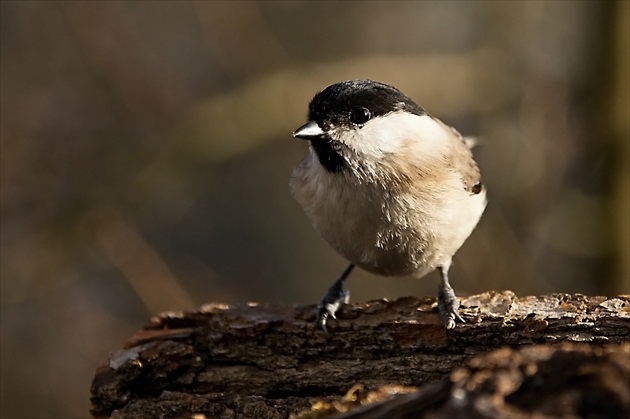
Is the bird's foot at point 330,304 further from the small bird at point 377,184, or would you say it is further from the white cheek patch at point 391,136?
the white cheek patch at point 391,136

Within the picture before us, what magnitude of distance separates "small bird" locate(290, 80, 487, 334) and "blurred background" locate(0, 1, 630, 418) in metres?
1.85

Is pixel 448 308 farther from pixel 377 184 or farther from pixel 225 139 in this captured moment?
pixel 225 139

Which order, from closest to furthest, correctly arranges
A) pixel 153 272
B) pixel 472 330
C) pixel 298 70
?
1. pixel 472 330
2. pixel 298 70
3. pixel 153 272

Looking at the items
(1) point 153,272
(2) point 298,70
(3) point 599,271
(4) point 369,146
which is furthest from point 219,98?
(3) point 599,271

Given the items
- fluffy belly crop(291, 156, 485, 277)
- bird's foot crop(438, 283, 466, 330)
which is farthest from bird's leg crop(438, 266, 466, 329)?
fluffy belly crop(291, 156, 485, 277)

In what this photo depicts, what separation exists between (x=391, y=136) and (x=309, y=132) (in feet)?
1.01

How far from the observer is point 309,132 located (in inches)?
103

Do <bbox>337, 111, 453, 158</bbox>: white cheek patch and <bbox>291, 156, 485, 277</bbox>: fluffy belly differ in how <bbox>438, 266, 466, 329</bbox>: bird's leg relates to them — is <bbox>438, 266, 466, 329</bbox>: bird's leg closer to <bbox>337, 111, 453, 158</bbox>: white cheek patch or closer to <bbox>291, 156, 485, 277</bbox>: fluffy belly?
<bbox>291, 156, 485, 277</bbox>: fluffy belly

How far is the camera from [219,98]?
4625 mm

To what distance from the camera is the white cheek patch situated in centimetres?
264

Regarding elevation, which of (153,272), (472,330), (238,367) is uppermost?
(153,272)

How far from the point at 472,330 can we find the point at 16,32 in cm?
429

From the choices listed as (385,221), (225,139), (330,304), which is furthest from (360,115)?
(225,139)

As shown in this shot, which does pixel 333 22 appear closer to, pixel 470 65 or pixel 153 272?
pixel 470 65
